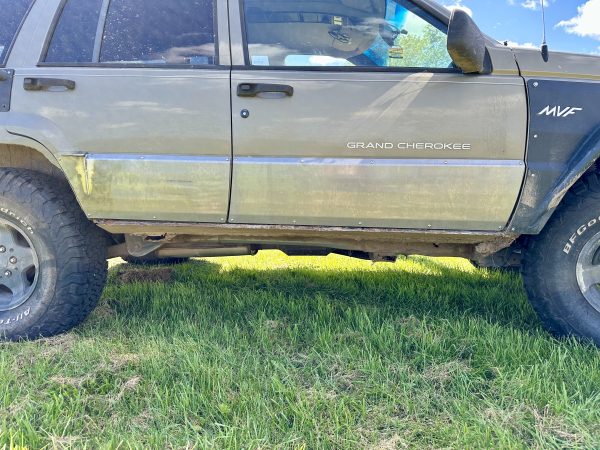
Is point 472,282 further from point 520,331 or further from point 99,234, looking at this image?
point 99,234

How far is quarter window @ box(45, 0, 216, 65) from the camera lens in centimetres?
263

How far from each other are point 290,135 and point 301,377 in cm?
123

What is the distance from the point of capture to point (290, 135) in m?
2.51

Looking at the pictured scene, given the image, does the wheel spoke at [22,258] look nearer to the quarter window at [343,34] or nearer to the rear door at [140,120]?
the rear door at [140,120]

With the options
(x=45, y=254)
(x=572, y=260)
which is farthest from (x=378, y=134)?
(x=45, y=254)

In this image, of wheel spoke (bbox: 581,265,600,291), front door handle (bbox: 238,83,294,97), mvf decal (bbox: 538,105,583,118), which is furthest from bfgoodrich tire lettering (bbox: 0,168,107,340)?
wheel spoke (bbox: 581,265,600,291)

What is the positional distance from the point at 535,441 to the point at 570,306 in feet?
3.48

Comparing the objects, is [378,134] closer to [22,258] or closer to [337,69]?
[337,69]

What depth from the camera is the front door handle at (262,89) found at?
251 cm

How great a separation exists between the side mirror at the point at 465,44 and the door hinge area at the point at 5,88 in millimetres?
2333

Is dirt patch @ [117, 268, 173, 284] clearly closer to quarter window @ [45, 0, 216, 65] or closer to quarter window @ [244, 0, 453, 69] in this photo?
quarter window @ [45, 0, 216, 65]

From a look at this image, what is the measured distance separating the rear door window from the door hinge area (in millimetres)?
169

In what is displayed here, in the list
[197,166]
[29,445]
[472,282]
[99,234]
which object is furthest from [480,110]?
[29,445]

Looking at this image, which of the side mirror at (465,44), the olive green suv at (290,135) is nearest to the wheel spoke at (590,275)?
the olive green suv at (290,135)
